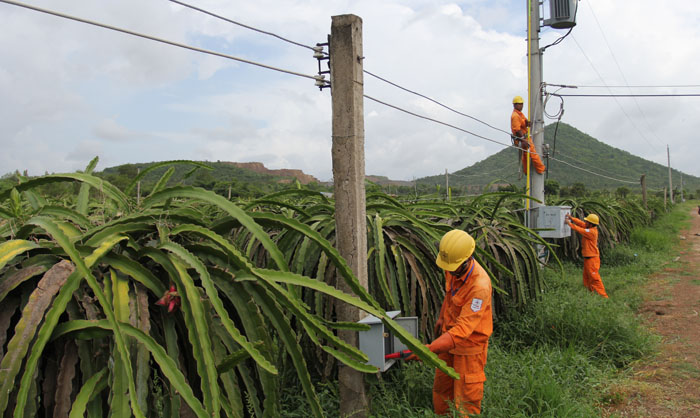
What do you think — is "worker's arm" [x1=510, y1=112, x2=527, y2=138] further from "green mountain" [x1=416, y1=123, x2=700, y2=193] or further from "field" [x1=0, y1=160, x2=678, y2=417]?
"green mountain" [x1=416, y1=123, x2=700, y2=193]

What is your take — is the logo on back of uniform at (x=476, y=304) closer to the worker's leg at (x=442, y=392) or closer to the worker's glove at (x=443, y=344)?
the worker's glove at (x=443, y=344)

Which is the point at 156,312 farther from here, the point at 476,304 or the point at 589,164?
the point at 589,164

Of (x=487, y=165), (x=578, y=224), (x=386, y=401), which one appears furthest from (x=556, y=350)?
(x=487, y=165)

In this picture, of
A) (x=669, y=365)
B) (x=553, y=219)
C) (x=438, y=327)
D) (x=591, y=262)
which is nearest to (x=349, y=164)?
(x=438, y=327)

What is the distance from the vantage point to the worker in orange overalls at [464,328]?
322 cm

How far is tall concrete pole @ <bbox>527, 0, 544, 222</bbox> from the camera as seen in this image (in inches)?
316

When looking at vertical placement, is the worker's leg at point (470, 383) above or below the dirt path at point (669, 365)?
above

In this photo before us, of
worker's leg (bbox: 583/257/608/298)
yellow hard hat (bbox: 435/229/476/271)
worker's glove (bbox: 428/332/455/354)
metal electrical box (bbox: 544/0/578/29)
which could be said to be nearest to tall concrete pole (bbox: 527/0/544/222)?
metal electrical box (bbox: 544/0/578/29)

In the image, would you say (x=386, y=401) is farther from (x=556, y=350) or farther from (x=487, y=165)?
(x=487, y=165)

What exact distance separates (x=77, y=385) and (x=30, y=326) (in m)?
0.26

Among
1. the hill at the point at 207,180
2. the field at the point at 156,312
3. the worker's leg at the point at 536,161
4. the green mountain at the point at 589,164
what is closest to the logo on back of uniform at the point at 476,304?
the field at the point at 156,312

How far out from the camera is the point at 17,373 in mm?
1508

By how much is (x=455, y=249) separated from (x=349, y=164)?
0.98 m

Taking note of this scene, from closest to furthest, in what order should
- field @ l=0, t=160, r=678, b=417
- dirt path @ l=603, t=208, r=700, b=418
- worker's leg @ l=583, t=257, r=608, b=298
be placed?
field @ l=0, t=160, r=678, b=417, dirt path @ l=603, t=208, r=700, b=418, worker's leg @ l=583, t=257, r=608, b=298
